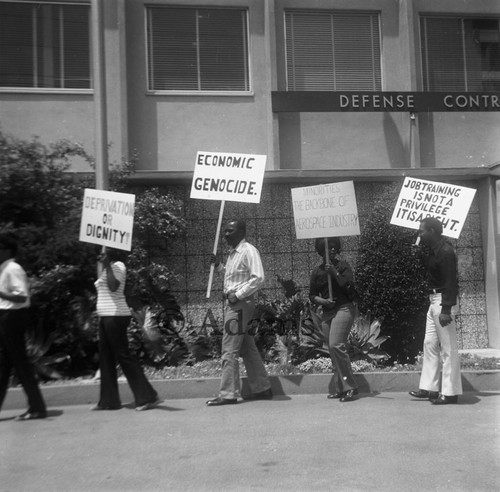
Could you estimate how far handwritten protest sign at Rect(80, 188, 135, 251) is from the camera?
772cm

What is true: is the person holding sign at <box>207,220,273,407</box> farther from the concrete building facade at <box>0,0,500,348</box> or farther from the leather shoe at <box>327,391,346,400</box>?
the concrete building facade at <box>0,0,500,348</box>

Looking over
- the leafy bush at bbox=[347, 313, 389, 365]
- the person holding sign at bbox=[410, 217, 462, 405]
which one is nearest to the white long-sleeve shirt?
the person holding sign at bbox=[410, 217, 462, 405]

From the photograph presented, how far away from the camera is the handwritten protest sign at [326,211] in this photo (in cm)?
827

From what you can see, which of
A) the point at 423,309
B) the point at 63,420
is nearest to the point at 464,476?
the point at 63,420

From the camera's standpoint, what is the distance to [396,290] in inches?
394

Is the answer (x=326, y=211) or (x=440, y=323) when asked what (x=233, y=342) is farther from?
(x=440, y=323)

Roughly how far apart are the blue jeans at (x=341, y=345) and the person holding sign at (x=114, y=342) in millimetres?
1862

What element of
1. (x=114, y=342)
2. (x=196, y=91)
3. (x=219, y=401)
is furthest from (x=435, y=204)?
(x=196, y=91)

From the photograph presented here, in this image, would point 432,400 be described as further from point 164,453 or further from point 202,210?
point 202,210

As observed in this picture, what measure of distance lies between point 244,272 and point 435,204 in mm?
2603

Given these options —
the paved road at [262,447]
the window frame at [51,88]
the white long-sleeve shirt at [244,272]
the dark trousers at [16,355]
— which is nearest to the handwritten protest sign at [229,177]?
the white long-sleeve shirt at [244,272]

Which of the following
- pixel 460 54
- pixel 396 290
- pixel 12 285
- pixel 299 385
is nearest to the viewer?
pixel 12 285

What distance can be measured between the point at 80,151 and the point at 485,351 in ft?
21.3

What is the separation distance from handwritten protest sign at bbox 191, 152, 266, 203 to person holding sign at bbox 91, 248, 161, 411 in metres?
1.83
